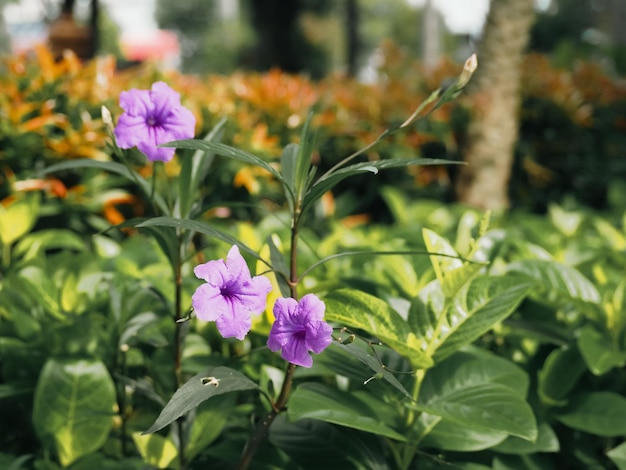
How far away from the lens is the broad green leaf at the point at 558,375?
1.53 meters

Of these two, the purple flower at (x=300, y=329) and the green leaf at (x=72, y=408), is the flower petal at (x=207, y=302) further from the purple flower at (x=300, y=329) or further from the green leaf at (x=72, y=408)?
the green leaf at (x=72, y=408)

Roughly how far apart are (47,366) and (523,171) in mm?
4513

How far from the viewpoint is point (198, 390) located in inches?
41.6

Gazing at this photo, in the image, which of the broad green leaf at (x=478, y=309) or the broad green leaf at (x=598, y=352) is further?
the broad green leaf at (x=598, y=352)

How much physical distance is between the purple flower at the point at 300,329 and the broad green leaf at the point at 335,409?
125mm

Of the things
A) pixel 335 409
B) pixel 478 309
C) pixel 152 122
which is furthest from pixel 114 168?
pixel 478 309

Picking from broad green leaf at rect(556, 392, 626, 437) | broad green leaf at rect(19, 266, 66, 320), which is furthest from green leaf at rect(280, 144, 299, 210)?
broad green leaf at rect(556, 392, 626, 437)

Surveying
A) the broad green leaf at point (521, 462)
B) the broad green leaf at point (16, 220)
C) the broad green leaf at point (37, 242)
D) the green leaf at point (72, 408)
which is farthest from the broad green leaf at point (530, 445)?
the broad green leaf at point (16, 220)

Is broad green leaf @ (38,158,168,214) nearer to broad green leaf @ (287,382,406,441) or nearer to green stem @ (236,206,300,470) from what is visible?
green stem @ (236,206,300,470)

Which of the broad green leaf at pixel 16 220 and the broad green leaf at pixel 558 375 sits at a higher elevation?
the broad green leaf at pixel 16 220

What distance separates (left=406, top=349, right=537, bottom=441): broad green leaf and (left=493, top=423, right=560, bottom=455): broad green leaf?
3.5 inches

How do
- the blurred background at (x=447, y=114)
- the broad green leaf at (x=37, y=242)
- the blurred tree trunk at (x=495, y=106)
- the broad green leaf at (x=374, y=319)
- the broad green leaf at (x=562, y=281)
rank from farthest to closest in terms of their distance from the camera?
the blurred tree trunk at (x=495, y=106)
the blurred background at (x=447, y=114)
the broad green leaf at (x=37, y=242)
the broad green leaf at (x=562, y=281)
the broad green leaf at (x=374, y=319)

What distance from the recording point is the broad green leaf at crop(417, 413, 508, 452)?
4.30 feet

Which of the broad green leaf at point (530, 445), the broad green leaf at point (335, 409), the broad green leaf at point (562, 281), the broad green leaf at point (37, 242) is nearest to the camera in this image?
the broad green leaf at point (335, 409)
